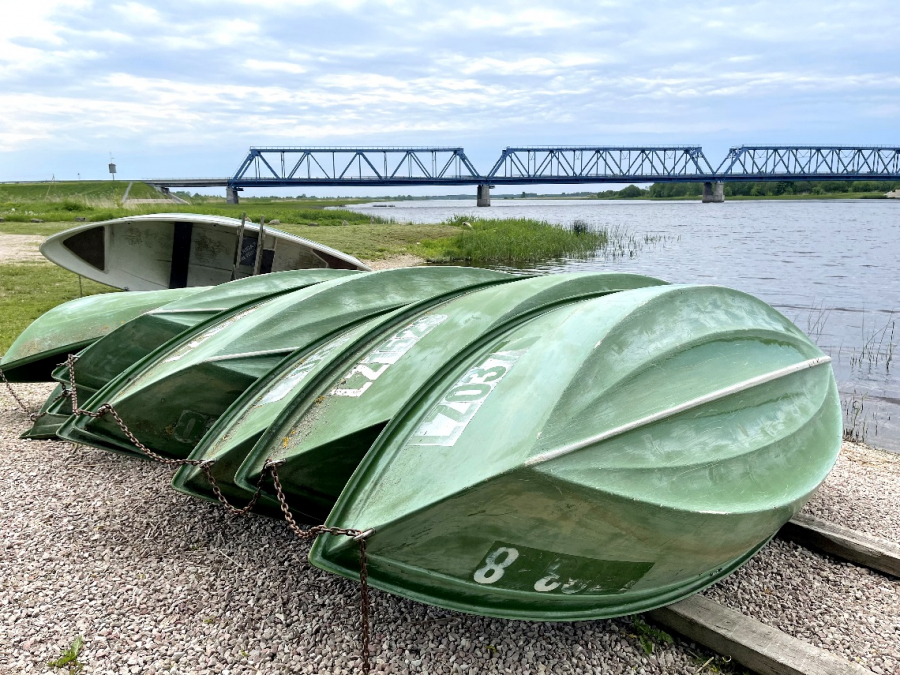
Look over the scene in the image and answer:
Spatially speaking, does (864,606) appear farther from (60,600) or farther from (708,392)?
(60,600)

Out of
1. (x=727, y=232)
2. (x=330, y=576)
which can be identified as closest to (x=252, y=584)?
(x=330, y=576)

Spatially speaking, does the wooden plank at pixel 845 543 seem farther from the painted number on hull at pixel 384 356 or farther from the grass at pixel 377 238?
the grass at pixel 377 238

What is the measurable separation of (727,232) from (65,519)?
4379cm

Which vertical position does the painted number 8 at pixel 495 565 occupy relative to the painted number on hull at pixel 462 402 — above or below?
below

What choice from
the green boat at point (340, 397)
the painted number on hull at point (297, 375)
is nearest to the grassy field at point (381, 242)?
the painted number on hull at point (297, 375)

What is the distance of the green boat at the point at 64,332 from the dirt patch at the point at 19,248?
1094cm

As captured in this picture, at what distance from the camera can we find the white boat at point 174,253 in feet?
32.7

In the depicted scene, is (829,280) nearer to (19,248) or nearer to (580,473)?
(580,473)

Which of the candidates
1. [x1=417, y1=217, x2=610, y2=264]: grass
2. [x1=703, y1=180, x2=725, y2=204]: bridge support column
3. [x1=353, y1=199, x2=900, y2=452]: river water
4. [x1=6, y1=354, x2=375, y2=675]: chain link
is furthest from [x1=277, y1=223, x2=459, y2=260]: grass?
[x1=703, y1=180, x2=725, y2=204]: bridge support column

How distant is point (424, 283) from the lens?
17.8ft

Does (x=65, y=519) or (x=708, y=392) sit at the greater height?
(x=708, y=392)

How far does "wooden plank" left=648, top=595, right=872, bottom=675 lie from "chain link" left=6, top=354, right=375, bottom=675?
1.30m

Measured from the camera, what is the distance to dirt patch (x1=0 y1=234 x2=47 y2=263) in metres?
15.8

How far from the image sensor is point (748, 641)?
2885 millimetres
